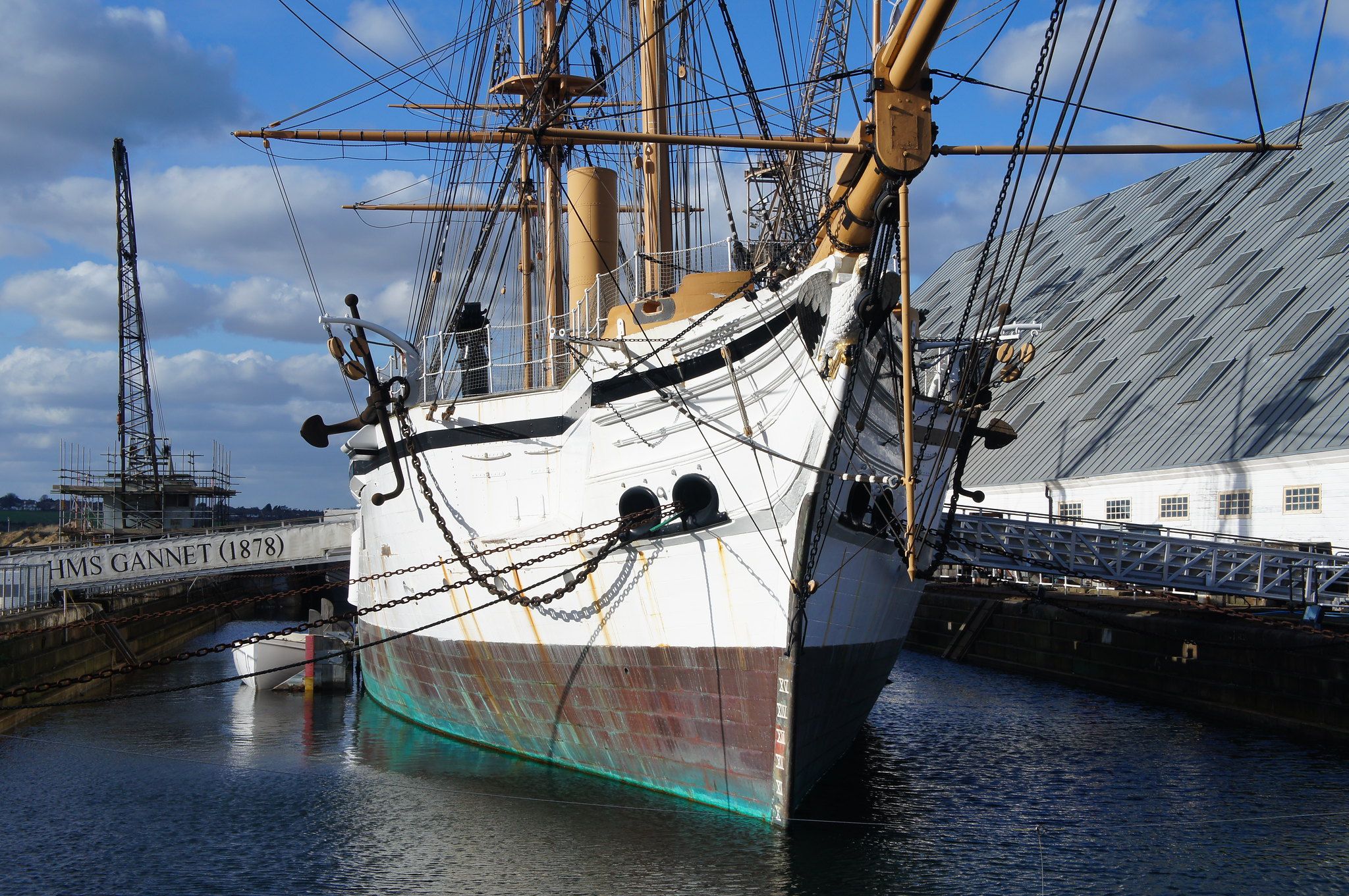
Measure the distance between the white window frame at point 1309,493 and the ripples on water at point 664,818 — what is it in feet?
20.1

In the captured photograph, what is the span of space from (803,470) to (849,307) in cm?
192

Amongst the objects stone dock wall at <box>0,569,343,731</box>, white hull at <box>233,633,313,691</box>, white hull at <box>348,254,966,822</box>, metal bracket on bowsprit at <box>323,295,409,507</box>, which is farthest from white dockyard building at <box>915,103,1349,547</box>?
stone dock wall at <box>0,569,343,731</box>

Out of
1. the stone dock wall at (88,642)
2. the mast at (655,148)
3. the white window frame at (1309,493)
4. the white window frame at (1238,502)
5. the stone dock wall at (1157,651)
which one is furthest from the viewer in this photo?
the white window frame at (1238,502)

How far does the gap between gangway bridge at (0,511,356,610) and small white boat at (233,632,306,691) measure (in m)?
2.89

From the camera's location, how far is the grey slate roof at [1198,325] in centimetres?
2634

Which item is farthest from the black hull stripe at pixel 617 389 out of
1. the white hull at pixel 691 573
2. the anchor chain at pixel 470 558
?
the anchor chain at pixel 470 558

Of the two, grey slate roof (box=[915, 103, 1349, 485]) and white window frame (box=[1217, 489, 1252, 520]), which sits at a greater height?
grey slate roof (box=[915, 103, 1349, 485])

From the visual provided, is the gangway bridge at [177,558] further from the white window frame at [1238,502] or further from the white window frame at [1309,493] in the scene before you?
the white window frame at [1309,493]

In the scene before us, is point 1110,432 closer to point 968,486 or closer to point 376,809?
point 968,486

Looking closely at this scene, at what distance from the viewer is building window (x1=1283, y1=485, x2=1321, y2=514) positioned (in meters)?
23.9

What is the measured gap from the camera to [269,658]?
27.4 meters

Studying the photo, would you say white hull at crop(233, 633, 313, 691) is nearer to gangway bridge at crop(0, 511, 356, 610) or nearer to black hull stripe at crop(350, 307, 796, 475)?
gangway bridge at crop(0, 511, 356, 610)

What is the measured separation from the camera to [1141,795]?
16.0m

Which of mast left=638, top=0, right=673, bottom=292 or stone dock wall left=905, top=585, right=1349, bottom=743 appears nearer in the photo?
stone dock wall left=905, top=585, right=1349, bottom=743
